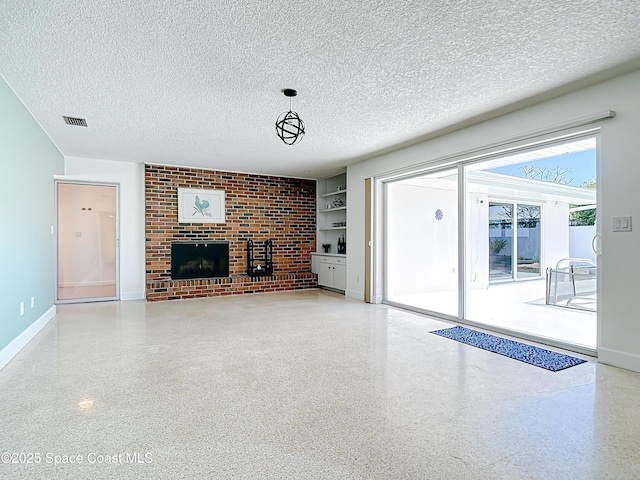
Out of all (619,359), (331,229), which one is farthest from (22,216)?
(619,359)

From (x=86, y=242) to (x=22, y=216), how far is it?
115 inches

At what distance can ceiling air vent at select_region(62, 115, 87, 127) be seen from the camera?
416 cm

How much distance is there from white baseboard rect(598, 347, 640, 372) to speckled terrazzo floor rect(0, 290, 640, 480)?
0.12 m

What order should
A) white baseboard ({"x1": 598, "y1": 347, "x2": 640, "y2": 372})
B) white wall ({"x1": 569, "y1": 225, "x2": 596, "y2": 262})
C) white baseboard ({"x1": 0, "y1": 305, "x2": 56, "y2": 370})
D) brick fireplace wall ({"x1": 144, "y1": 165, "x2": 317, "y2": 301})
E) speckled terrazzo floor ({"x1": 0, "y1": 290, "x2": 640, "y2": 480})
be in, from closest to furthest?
speckled terrazzo floor ({"x1": 0, "y1": 290, "x2": 640, "y2": 480}) → white baseboard ({"x1": 598, "y1": 347, "x2": 640, "y2": 372}) → white baseboard ({"x1": 0, "y1": 305, "x2": 56, "y2": 370}) → white wall ({"x1": 569, "y1": 225, "x2": 596, "y2": 262}) → brick fireplace wall ({"x1": 144, "y1": 165, "x2": 317, "y2": 301})

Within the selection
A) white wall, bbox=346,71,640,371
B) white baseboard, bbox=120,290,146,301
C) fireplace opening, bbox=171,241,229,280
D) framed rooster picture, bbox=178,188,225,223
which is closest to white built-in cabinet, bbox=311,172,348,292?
fireplace opening, bbox=171,241,229,280

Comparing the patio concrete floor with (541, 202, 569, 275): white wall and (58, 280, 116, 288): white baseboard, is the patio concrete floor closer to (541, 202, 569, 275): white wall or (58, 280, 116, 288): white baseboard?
(541, 202, 569, 275): white wall

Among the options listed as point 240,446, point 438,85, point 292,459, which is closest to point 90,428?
point 240,446

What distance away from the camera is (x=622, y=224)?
302 cm

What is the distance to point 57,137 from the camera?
16.2 ft

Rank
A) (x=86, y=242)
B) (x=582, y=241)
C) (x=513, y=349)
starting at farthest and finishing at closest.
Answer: (x=86, y=242), (x=582, y=241), (x=513, y=349)

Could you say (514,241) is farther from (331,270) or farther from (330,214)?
(330,214)

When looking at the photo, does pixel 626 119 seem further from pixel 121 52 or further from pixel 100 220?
pixel 100 220

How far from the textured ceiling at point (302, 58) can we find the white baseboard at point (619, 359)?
2.32m

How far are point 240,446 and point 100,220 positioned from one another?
5913mm
